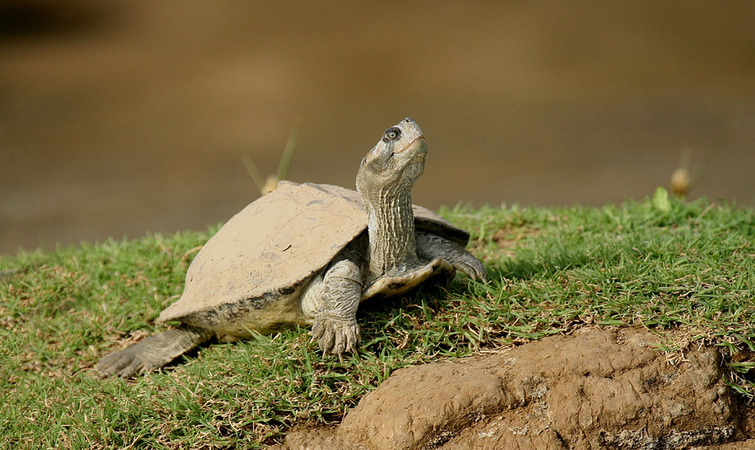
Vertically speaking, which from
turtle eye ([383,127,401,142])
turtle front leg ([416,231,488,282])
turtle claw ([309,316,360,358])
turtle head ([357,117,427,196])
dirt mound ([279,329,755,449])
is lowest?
dirt mound ([279,329,755,449])

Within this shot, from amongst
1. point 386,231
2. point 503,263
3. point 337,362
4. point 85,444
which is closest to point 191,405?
point 85,444

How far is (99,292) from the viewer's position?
13.6ft

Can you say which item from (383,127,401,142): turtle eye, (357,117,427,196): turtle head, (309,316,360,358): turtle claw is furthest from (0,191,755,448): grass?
(383,127,401,142): turtle eye

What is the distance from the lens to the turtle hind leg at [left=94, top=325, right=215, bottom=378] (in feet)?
10.8

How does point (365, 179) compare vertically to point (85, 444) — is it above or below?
above

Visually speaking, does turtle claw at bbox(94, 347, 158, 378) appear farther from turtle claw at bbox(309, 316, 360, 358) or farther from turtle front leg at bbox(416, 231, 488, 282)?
turtle front leg at bbox(416, 231, 488, 282)

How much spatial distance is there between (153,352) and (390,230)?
4.37 ft

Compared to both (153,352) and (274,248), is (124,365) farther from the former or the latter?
(274,248)

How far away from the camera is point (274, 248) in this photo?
3.01 metres

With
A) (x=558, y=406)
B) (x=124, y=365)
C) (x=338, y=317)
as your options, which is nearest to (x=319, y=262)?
(x=338, y=317)

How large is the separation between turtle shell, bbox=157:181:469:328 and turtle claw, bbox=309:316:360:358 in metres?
0.20

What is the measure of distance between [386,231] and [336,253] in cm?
23

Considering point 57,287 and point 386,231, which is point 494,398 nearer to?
point 386,231

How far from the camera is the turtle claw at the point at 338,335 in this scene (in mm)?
2779
